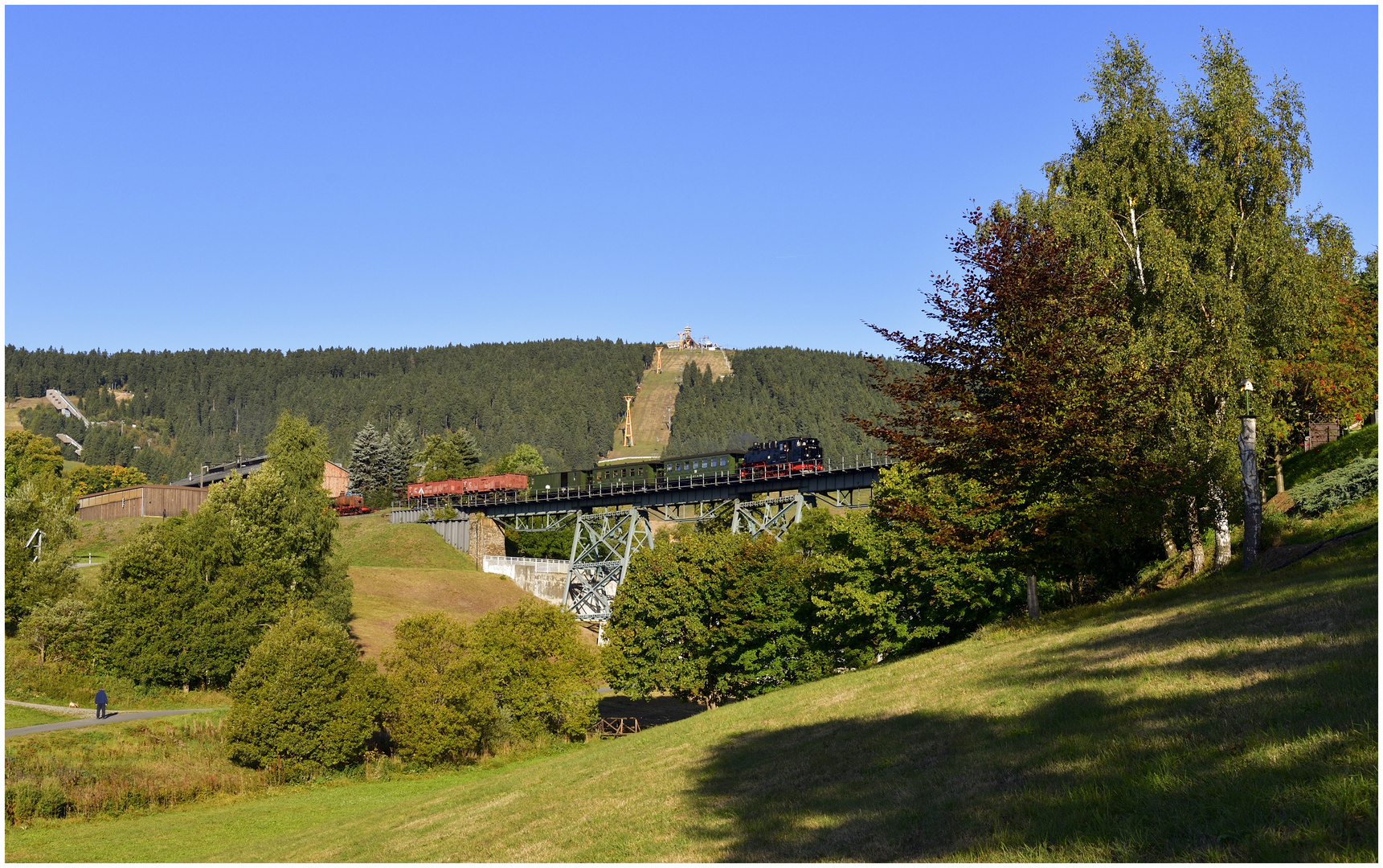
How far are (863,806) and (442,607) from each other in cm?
6793

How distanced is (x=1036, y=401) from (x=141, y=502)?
313 ft

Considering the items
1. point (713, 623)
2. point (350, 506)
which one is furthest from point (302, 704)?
point (350, 506)

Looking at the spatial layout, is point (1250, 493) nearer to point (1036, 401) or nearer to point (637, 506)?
point (1036, 401)

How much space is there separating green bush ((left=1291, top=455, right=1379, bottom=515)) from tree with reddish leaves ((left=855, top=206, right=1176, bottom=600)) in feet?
18.9

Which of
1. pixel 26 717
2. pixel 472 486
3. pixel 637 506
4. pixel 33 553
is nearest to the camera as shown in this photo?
pixel 26 717

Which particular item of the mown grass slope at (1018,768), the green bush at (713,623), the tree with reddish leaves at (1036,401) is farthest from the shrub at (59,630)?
the tree with reddish leaves at (1036,401)

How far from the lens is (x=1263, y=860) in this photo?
7.79 m

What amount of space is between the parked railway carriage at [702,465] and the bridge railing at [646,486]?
21 cm

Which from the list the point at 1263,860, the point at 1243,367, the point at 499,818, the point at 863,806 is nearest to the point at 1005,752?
the point at 863,806

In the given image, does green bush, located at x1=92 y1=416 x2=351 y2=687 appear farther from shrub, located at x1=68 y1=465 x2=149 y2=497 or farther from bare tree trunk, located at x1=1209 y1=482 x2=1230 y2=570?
shrub, located at x1=68 y1=465 x2=149 y2=497

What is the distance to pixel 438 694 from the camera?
124 feet

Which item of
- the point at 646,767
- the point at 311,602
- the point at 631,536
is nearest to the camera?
the point at 646,767

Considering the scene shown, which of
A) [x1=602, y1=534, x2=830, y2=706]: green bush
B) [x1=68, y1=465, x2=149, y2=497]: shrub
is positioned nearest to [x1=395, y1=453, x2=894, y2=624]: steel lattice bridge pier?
[x1=602, y1=534, x2=830, y2=706]: green bush

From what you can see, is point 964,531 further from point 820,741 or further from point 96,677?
point 96,677
